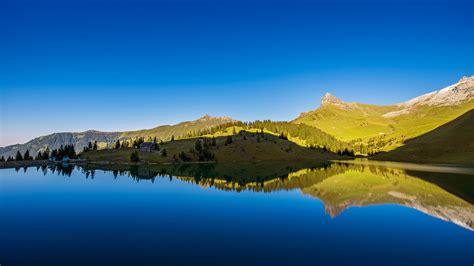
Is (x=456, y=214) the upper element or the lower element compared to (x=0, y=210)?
lower

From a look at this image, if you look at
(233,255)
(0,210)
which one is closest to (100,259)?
(233,255)

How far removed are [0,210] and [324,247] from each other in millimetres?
48610

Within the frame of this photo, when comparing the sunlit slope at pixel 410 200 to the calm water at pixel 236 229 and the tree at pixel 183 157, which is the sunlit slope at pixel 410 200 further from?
the tree at pixel 183 157

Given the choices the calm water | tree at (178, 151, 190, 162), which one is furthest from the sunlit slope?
tree at (178, 151, 190, 162)

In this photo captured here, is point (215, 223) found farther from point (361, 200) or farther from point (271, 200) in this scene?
point (361, 200)

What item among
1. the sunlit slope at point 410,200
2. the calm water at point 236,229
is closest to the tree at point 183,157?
the sunlit slope at point 410,200

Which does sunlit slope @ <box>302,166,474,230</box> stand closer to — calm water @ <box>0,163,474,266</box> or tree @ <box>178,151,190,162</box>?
calm water @ <box>0,163,474,266</box>

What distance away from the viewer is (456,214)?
44.8 m

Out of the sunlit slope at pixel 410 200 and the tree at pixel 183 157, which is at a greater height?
the tree at pixel 183 157

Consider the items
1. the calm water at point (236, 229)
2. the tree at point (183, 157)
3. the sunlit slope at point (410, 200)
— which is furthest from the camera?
the tree at point (183, 157)

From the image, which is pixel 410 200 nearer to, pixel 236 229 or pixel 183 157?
pixel 236 229

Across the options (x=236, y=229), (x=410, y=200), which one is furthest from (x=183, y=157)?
(x=236, y=229)

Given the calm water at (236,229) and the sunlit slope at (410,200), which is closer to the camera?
the calm water at (236,229)

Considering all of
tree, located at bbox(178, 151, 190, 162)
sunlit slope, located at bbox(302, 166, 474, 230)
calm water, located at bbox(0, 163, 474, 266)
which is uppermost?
tree, located at bbox(178, 151, 190, 162)
